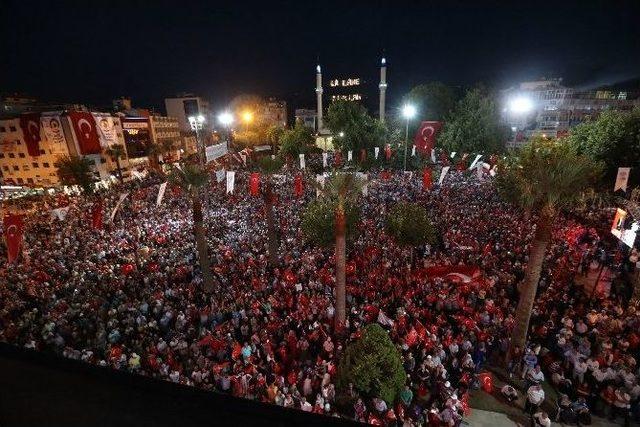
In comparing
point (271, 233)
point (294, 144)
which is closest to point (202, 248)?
point (271, 233)

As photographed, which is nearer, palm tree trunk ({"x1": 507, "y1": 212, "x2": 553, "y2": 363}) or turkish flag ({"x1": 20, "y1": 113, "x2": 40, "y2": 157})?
palm tree trunk ({"x1": 507, "y1": 212, "x2": 553, "y2": 363})

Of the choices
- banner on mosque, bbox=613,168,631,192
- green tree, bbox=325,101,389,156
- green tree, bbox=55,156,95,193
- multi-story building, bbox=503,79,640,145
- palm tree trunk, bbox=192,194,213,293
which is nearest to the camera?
palm tree trunk, bbox=192,194,213,293

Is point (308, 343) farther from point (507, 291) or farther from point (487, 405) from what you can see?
point (507, 291)

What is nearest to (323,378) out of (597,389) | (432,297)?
(432,297)

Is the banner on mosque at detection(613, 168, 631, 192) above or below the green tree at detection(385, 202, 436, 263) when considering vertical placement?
above

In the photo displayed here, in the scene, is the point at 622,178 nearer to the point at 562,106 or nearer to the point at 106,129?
the point at 562,106

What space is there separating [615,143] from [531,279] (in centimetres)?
1442

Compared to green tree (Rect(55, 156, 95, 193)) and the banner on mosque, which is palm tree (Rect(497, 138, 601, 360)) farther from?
green tree (Rect(55, 156, 95, 193))

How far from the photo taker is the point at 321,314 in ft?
44.0

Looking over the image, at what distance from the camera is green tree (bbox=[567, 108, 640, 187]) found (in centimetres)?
1953

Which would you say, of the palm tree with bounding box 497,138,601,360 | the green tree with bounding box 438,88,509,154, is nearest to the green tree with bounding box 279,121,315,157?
the green tree with bounding box 438,88,509,154

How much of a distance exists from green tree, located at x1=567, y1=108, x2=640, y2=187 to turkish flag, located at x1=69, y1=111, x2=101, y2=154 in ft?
170

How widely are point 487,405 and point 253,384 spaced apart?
6.33 m

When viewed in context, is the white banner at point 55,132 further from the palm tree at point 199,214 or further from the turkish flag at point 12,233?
the palm tree at point 199,214
